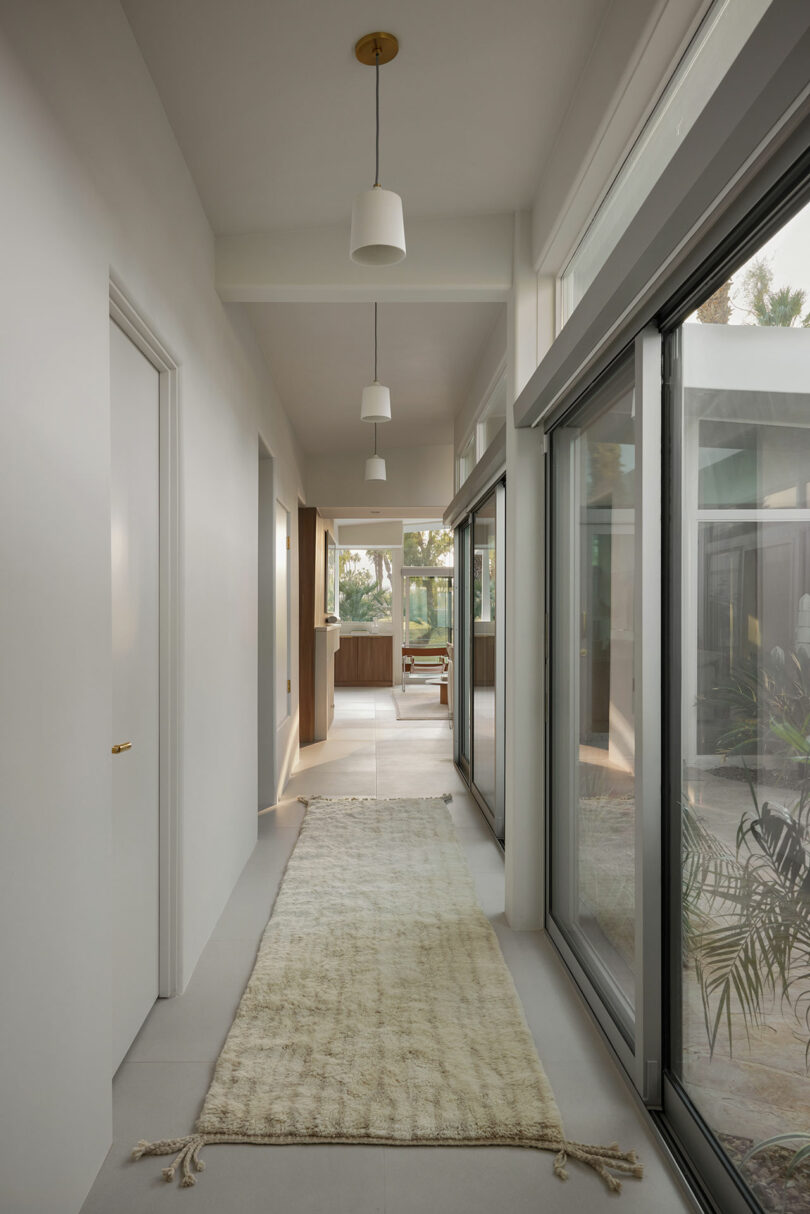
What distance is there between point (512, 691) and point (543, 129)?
79.1 inches

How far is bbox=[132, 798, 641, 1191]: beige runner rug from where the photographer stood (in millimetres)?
1891

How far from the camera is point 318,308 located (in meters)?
4.00

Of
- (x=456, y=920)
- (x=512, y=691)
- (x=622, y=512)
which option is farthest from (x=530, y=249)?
(x=456, y=920)

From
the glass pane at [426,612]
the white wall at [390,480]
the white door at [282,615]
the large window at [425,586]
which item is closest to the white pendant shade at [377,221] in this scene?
the white door at [282,615]

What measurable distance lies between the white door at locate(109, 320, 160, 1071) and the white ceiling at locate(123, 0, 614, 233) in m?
0.77

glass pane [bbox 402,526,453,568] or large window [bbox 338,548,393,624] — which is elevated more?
glass pane [bbox 402,526,453,568]

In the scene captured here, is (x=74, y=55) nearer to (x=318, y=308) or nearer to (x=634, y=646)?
(x=634, y=646)

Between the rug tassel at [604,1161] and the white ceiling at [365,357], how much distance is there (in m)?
3.49

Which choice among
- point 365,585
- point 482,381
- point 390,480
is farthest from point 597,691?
point 365,585

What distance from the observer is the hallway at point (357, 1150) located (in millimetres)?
1694

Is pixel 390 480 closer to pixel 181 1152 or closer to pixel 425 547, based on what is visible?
pixel 425 547

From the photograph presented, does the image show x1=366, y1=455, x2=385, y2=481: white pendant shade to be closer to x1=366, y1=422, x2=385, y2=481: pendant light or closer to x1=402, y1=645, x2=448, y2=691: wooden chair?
x1=366, y1=422, x2=385, y2=481: pendant light

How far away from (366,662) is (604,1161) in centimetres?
1145

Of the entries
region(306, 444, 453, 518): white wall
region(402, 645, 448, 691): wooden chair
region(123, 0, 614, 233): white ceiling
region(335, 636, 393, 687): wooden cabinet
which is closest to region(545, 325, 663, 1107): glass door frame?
region(123, 0, 614, 233): white ceiling
